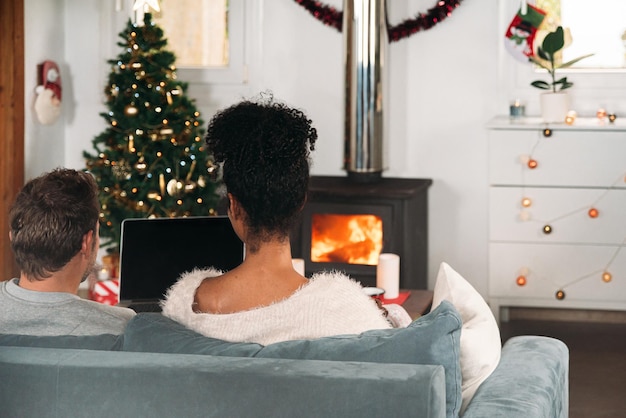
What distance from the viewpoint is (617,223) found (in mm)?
5168

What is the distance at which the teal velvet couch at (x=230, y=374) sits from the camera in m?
1.79

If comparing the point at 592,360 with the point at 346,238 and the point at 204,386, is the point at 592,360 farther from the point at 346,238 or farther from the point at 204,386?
the point at 204,386

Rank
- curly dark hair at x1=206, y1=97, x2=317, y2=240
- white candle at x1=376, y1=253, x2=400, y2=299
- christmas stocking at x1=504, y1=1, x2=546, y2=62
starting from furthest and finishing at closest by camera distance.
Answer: christmas stocking at x1=504, y1=1, x2=546, y2=62 < white candle at x1=376, y1=253, x2=400, y2=299 < curly dark hair at x1=206, y1=97, x2=317, y2=240

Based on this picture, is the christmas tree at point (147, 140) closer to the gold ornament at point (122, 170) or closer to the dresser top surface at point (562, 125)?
the gold ornament at point (122, 170)

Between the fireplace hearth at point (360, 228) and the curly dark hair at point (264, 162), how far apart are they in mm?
2890

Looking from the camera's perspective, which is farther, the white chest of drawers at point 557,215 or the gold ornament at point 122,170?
the gold ornament at point 122,170

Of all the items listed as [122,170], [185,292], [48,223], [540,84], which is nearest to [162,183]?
[122,170]

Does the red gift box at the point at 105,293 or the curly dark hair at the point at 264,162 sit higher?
the curly dark hair at the point at 264,162

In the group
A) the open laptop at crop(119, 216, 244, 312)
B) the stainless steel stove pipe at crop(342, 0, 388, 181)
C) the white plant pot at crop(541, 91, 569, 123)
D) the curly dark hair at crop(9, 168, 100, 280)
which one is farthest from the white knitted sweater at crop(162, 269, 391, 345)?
the white plant pot at crop(541, 91, 569, 123)

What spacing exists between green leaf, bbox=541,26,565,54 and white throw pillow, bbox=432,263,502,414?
117 inches

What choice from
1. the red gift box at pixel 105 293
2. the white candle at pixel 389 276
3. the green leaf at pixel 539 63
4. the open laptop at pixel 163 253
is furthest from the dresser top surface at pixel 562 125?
the open laptop at pixel 163 253

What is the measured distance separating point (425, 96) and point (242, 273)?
3592 millimetres

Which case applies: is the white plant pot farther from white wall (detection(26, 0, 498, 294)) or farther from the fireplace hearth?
the fireplace hearth

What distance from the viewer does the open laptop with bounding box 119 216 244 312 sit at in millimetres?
3016
